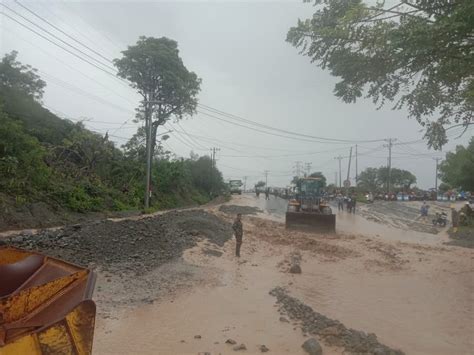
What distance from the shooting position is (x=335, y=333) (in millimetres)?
6836

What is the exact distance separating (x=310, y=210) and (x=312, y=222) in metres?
2.41

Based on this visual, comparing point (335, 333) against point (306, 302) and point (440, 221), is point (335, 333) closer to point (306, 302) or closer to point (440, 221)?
point (306, 302)

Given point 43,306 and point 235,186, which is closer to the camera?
point 43,306

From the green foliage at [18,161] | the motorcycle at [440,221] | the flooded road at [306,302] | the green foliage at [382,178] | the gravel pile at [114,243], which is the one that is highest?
the green foliage at [382,178]

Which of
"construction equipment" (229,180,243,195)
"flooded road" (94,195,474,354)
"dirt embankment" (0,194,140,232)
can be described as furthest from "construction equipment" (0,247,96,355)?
"construction equipment" (229,180,243,195)

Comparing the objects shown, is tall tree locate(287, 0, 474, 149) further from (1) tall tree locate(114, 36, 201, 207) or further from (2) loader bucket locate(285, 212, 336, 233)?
(1) tall tree locate(114, 36, 201, 207)

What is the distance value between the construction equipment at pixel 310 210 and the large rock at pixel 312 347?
53.2 ft

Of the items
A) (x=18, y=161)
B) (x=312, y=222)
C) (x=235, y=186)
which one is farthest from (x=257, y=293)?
(x=235, y=186)

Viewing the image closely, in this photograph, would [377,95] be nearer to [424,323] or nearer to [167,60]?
[424,323]

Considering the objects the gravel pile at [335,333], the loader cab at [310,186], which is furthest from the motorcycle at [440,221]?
the gravel pile at [335,333]

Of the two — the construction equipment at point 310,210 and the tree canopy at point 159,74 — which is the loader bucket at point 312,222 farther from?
the tree canopy at point 159,74

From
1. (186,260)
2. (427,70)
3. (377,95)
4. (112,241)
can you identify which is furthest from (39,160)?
(427,70)

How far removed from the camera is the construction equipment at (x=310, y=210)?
22406 millimetres

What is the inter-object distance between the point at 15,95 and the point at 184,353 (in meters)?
29.3
